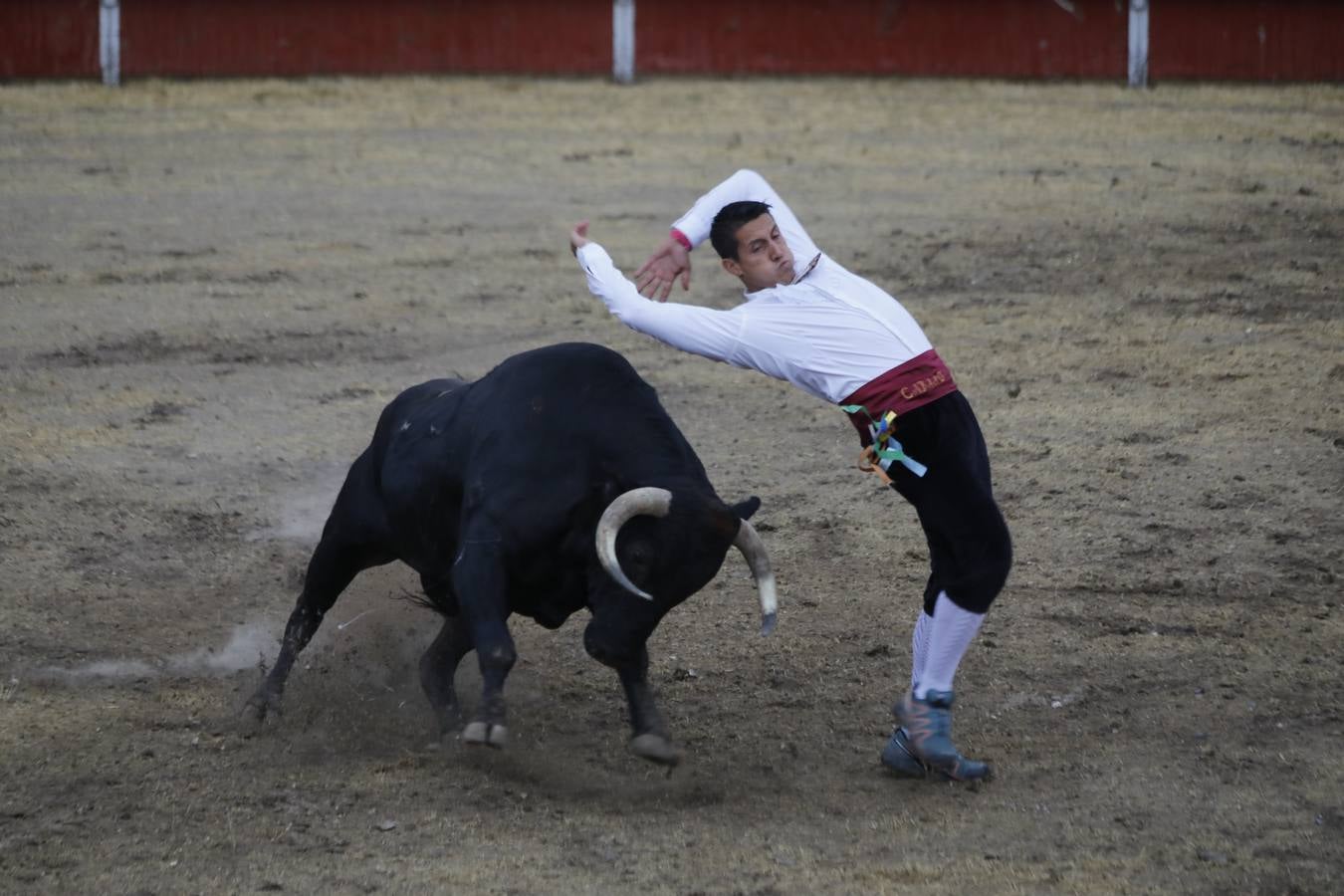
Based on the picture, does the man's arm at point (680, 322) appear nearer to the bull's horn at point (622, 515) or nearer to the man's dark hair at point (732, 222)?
the man's dark hair at point (732, 222)

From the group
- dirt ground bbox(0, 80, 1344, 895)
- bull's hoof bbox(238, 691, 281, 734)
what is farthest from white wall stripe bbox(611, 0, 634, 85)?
bull's hoof bbox(238, 691, 281, 734)

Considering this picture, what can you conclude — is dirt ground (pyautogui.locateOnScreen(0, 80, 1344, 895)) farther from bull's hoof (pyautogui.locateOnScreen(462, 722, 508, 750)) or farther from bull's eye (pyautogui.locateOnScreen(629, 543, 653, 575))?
bull's eye (pyautogui.locateOnScreen(629, 543, 653, 575))

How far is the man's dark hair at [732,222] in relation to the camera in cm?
439

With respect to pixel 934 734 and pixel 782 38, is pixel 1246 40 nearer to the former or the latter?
pixel 782 38

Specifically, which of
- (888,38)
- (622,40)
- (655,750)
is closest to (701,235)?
(655,750)

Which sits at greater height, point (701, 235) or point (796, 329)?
point (701, 235)

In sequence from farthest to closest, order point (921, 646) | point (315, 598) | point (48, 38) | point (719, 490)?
point (48, 38) < point (719, 490) < point (315, 598) < point (921, 646)

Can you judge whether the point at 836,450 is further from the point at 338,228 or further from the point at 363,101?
the point at 363,101

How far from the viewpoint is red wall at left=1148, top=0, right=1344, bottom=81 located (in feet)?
47.7

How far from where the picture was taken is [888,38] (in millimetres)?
14828

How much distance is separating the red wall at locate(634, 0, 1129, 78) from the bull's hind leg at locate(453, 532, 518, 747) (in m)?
10.7

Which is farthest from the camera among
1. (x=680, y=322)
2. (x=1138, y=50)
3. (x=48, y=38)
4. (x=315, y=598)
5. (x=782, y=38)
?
(x=782, y=38)

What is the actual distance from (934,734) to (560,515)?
110 centimetres

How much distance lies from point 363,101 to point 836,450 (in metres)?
7.51
